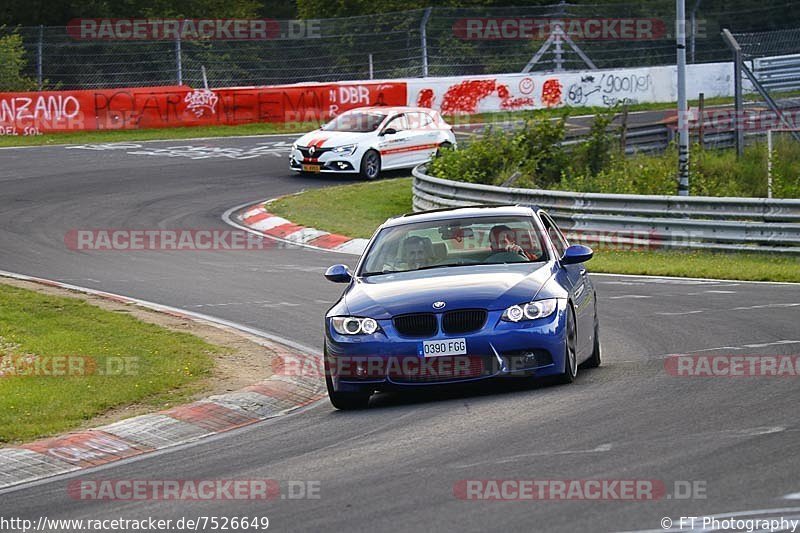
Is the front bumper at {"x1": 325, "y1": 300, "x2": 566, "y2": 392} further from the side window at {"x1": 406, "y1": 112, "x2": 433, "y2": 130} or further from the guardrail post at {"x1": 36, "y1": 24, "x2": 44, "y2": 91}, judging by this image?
the guardrail post at {"x1": 36, "y1": 24, "x2": 44, "y2": 91}

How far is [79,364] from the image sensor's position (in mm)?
11750

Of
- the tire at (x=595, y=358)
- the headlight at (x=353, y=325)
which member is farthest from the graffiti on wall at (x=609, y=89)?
the headlight at (x=353, y=325)

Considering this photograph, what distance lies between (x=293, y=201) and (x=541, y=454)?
64.6ft

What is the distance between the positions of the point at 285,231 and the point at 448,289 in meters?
14.4

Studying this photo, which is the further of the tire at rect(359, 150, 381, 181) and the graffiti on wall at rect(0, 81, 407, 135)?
the graffiti on wall at rect(0, 81, 407, 135)

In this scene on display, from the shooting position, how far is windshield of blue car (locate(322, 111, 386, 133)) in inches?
1217

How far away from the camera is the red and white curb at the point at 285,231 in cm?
2227

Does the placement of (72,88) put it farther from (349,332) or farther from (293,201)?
(349,332)

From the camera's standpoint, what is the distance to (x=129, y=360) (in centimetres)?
1190

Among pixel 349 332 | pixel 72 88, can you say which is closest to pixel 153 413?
pixel 349 332

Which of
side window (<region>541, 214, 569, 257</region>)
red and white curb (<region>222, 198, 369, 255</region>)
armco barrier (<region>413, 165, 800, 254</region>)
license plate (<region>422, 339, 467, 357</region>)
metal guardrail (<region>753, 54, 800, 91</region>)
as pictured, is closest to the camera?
license plate (<region>422, 339, 467, 357</region>)

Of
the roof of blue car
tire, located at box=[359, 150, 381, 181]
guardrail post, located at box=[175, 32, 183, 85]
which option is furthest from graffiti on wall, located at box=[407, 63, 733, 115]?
the roof of blue car

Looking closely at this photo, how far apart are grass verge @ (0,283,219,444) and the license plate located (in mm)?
2146

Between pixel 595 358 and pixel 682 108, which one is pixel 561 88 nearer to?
pixel 682 108
